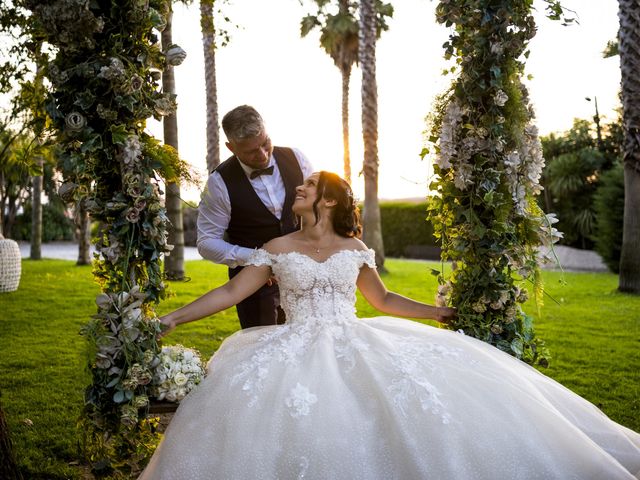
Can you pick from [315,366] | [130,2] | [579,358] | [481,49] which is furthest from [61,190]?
[579,358]

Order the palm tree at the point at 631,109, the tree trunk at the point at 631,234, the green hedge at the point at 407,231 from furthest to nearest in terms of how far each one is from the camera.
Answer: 1. the green hedge at the point at 407,231
2. the tree trunk at the point at 631,234
3. the palm tree at the point at 631,109

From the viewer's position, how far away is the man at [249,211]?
4059 mm

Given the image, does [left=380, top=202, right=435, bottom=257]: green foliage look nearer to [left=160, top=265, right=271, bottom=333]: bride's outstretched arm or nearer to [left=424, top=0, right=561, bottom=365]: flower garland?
[left=424, top=0, right=561, bottom=365]: flower garland

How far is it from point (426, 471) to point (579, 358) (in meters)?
4.88

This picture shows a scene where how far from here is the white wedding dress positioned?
249 centimetres

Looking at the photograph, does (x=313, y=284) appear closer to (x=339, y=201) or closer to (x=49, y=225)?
(x=339, y=201)

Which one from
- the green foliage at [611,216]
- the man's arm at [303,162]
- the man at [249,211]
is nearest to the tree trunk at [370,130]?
the green foliage at [611,216]

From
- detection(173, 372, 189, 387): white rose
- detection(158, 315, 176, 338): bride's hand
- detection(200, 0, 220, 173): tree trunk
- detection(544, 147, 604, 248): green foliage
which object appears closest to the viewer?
detection(173, 372, 189, 387): white rose

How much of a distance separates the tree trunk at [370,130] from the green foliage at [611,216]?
16.6 ft

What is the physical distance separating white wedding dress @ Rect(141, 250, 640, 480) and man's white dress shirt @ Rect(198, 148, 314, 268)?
927 millimetres

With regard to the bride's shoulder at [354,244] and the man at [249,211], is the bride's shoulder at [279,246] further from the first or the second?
Answer: the man at [249,211]

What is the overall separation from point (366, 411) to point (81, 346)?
534 centimetres

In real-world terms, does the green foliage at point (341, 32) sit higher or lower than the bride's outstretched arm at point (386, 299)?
higher

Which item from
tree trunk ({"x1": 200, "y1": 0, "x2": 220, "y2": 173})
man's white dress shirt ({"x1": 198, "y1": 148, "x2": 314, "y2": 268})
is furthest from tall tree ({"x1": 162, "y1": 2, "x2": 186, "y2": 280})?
man's white dress shirt ({"x1": 198, "y1": 148, "x2": 314, "y2": 268})
